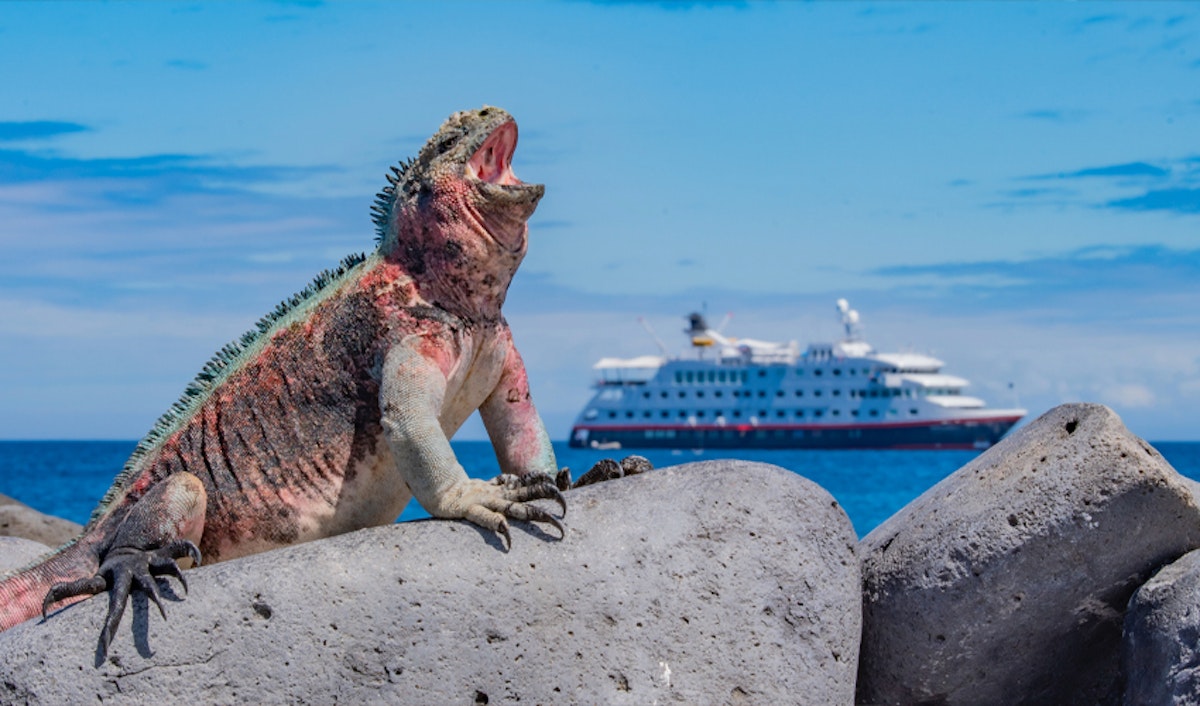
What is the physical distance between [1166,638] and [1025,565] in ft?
2.00

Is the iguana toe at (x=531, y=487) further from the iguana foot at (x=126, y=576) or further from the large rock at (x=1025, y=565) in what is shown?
the large rock at (x=1025, y=565)

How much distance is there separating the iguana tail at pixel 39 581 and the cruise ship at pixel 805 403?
6508 cm

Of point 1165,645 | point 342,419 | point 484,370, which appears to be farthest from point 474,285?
point 1165,645

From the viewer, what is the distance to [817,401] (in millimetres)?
70062

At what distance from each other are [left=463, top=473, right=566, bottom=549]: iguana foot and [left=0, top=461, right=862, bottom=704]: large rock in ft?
0.41

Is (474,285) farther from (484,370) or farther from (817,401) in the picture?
(817,401)

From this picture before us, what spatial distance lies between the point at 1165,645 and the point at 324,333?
3.60m

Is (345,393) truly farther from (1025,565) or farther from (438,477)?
(1025,565)

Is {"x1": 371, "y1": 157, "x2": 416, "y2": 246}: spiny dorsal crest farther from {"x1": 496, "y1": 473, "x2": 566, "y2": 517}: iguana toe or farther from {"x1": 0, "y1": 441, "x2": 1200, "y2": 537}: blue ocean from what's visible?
{"x1": 0, "y1": 441, "x2": 1200, "y2": 537}: blue ocean

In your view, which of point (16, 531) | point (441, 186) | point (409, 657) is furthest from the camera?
point (16, 531)

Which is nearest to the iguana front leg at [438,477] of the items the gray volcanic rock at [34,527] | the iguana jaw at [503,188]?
the iguana jaw at [503,188]

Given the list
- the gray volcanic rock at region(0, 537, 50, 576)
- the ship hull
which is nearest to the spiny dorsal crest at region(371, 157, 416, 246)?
the gray volcanic rock at region(0, 537, 50, 576)

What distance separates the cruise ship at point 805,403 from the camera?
227ft

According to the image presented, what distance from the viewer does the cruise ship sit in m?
69.2
